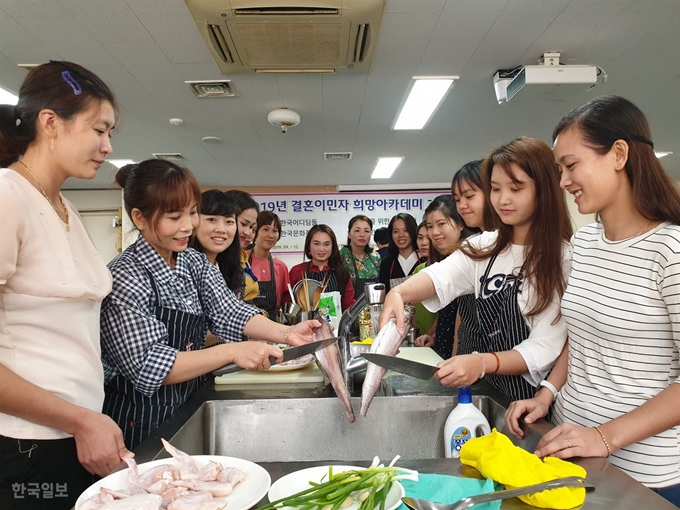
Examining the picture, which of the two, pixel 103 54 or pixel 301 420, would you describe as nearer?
pixel 301 420

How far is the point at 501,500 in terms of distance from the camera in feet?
2.69

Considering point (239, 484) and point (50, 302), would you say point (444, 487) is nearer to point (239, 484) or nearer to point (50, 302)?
point (239, 484)

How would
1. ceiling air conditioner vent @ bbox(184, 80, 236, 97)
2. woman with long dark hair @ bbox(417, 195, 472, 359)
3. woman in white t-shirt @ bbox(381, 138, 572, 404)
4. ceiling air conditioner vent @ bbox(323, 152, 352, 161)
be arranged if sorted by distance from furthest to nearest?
ceiling air conditioner vent @ bbox(323, 152, 352, 161) < ceiling air conditioner vent @ bbox(184, 80, 236, 97) < woman with long dark hair @ bbox(417, 195, 472, 359) < woman in white t-shirt @ bbox(381, 138, 572, 404)

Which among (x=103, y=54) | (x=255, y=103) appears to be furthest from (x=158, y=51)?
(x=255, y=103)

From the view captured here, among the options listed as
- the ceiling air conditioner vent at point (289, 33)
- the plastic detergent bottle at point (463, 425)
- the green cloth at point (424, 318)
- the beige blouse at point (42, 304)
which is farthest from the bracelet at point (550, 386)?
the ceiling air conditioner vent at point (289, 33)

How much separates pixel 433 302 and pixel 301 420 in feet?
2.21

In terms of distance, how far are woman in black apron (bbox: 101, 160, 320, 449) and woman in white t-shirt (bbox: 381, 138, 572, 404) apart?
0.61 m

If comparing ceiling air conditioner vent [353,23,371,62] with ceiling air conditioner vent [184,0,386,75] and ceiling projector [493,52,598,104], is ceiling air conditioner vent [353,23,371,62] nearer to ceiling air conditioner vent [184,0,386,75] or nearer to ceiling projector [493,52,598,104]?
ceiling air conditioner vent [184,0,386,75]

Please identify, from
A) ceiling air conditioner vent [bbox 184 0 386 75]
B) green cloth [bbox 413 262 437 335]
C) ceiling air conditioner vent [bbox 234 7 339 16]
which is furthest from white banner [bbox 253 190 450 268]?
ceiling air conditioner vent [bbox 234 7 339 16]

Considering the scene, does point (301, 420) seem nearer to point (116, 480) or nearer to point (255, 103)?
point (116, 480)

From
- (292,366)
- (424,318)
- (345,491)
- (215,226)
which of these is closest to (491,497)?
(345,491)

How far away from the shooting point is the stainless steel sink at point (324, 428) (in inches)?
58.6

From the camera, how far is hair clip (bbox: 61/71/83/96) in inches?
49.3

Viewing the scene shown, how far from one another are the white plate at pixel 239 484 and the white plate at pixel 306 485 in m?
0.02
